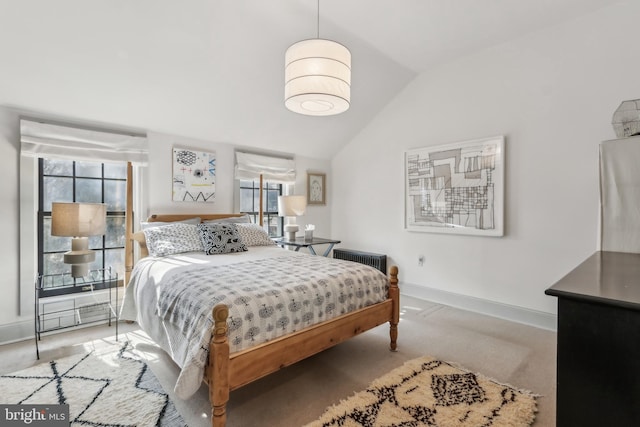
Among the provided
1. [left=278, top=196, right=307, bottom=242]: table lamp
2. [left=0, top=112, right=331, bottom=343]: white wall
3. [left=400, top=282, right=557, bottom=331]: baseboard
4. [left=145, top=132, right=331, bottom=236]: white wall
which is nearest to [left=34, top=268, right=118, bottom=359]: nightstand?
[left=0, top=112, right=331, bottom=343]: white wall

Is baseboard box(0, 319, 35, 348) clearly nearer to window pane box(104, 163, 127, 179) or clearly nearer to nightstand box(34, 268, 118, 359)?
nightstand box(34, 268, 118, 359)

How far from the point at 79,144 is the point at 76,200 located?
0.55 metres

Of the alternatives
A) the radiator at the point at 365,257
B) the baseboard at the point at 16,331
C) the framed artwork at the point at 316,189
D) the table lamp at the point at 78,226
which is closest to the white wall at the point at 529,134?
the radiator at the point at 365,257

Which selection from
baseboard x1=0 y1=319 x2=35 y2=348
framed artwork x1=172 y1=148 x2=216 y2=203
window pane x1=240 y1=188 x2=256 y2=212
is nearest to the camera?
baseboard x1=0 y1=319 x2=35 y2=348

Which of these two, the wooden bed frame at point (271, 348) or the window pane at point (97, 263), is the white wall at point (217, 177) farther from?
the wooden bed frame at point (271, 348)

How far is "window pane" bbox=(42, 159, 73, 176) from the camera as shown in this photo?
297 centimetres

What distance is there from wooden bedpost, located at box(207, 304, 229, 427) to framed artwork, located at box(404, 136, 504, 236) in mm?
2959

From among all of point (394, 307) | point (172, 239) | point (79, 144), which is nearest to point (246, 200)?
point (172, 239)

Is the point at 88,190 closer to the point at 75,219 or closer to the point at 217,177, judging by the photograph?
the point at 75,219

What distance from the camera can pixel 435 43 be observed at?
10.9ft

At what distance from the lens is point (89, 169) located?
3209mm

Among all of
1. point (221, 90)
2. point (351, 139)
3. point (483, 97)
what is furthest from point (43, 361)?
point (483, 97)

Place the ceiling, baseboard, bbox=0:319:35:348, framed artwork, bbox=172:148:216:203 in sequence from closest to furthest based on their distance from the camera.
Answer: the ceiling
baseboard, bbox=0:319:35:348
framed artwork, bbox=172:148:216:203

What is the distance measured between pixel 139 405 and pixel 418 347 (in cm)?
205
